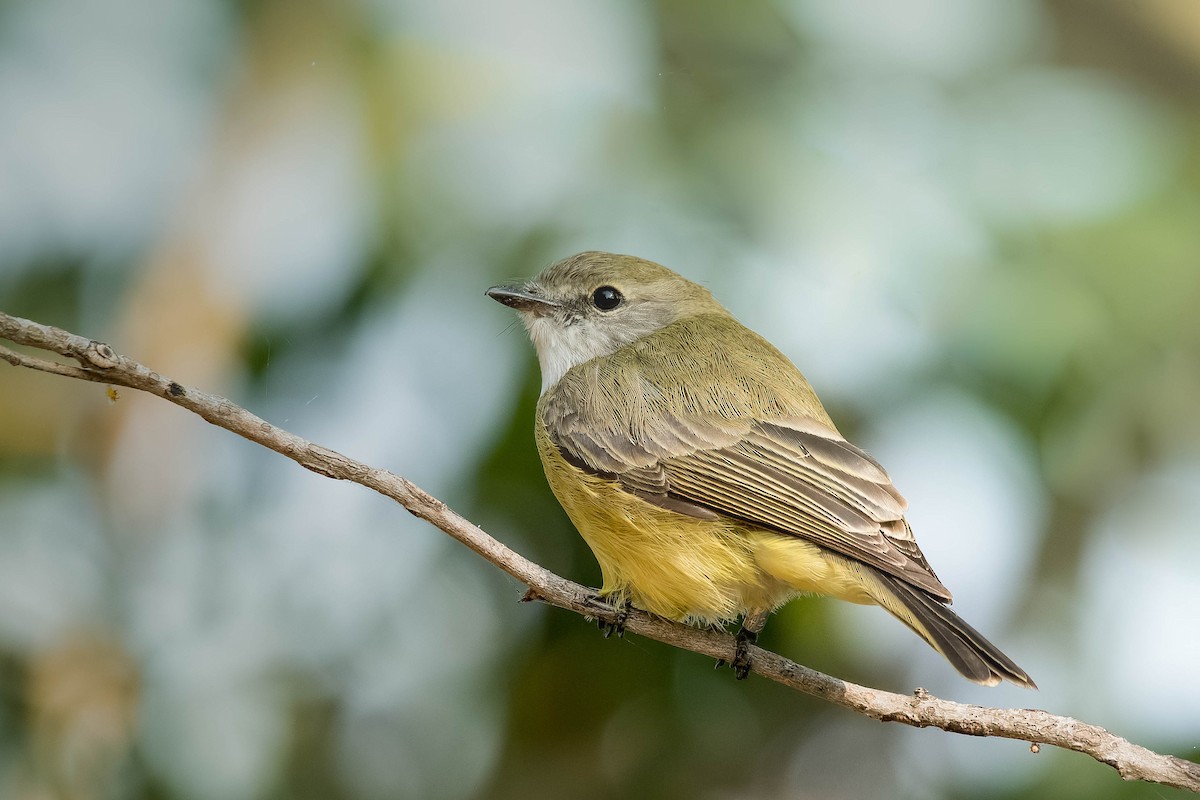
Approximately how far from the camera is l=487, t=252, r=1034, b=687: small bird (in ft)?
9.10

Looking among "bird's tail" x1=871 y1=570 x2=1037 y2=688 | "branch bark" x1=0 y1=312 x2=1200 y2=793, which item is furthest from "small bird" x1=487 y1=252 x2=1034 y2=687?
"branch bark" x1=0 y1=312 x2=1200 y2=793

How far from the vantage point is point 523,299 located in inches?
146

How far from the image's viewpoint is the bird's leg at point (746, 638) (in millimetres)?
3029

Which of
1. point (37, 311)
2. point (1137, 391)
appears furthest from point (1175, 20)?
point (37, 311)

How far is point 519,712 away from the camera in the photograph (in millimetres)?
3695

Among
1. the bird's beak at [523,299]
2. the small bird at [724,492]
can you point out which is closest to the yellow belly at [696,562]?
the small bird at [724,492]

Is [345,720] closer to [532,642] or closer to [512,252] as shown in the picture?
[532,642]

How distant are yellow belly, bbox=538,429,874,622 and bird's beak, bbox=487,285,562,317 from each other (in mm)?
812

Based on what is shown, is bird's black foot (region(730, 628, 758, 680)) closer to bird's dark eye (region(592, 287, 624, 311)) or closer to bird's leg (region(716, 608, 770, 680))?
bird's leg (region(716, 608, 770, 680))

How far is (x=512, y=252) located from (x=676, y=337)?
914 mm

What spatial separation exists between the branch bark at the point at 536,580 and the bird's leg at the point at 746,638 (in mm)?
84

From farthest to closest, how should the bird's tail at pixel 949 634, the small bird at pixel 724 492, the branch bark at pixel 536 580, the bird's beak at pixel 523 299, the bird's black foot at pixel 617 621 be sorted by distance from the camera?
the bird's beak at pixel 523 299
the bird's black foot at pixel 617 621
the small bird at pixel 724 492
the bird's tail at pixel 949 634
the branch bark at pixel 536 580

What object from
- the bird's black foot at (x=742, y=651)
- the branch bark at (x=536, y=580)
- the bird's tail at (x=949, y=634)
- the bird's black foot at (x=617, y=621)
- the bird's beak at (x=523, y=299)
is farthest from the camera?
the bird's beak at (x=523, y=299)

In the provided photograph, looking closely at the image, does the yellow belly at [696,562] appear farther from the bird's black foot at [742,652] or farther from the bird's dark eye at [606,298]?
the bird's dark eye at [606,298]
